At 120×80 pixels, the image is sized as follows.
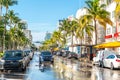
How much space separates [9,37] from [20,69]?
10148cm

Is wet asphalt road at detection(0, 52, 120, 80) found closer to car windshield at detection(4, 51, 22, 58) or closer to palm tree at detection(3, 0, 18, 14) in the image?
car windshield at detection(4, 51, 22, 58)

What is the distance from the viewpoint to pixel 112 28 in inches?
2611

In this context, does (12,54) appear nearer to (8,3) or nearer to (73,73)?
(73,73)

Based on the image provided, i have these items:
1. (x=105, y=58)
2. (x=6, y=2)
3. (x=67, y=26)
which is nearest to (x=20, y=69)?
(x=105, y=58)

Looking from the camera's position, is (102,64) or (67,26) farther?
(67,26)

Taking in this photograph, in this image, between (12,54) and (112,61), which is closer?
(12,54)

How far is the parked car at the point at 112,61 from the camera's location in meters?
36.5

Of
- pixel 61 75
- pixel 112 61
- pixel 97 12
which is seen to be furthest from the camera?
pixel 97 12

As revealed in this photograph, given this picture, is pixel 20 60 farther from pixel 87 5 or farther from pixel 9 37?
pixel 9 37

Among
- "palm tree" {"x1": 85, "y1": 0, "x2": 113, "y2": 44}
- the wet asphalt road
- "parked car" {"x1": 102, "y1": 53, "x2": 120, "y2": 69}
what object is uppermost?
"palm tree" {"x1": 85, "y1": 0, "x2": 113, "y2": 44}

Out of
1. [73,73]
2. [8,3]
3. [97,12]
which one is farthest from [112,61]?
[8,3]

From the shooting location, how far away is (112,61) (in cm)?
3706

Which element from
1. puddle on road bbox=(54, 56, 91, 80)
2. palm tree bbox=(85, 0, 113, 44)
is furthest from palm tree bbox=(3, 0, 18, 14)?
puddle on road bbox=(54, 56, 91, 80)

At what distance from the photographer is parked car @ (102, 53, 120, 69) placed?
36.5 m
